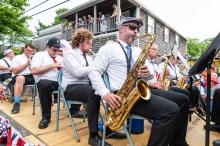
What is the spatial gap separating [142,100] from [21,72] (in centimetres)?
426

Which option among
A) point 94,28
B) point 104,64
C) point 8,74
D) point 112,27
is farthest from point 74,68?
point 94,28

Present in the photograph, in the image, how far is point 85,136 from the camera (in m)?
3.76

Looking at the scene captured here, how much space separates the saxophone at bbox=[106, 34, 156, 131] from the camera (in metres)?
2.71

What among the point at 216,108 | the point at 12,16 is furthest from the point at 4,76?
the point at 12,16

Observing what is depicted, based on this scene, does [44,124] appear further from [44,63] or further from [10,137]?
[44,63]

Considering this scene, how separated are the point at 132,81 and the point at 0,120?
2.24 metres

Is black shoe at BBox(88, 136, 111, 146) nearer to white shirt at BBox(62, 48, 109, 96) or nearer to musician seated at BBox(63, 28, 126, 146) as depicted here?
musician seated at BBox(63, 28, 126, 146)

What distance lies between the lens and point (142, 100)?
8.95 feet

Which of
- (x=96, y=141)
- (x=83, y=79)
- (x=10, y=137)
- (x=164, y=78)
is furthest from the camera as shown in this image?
(x=164, y=78)

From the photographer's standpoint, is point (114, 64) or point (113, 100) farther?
point (114, 64)

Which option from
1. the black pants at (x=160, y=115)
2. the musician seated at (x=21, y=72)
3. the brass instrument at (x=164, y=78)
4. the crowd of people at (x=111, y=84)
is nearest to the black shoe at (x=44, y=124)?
the crowd of people at (x=111, y=84)

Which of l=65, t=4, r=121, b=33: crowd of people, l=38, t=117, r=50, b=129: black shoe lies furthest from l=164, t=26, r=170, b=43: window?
l=38, t=117, r=50, b=129: black shoe

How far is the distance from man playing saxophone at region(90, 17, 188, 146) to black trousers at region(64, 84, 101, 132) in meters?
0.36

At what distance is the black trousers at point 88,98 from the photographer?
3289 millimetres
